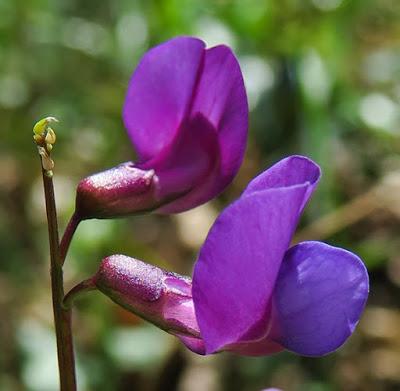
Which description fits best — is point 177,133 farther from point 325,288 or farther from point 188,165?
point 325,288

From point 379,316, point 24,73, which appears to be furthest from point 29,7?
point 379,316

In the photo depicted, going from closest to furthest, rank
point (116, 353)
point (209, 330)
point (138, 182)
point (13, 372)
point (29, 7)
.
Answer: point (209, 330), point (138, 182), point (116, 353), point (13, 372), point (29, 7)

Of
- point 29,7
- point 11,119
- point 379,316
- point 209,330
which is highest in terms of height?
point 209,330

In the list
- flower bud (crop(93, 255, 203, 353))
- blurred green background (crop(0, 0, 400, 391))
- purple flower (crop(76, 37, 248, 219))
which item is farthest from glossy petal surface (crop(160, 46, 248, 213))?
blurred green background (crop(0, 0, 400, 391))

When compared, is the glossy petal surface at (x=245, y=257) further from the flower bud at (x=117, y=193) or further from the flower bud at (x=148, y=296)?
the flower bud at (x=117, y=193)

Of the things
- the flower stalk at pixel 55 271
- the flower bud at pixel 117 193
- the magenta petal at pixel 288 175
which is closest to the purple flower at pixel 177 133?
the flower bud at pixel 117 193

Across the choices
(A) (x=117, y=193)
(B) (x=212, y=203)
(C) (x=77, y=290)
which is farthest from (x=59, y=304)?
(B) (x=212, y=203)

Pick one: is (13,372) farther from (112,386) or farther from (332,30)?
(332,30)

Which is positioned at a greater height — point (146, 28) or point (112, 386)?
point (146, 28)
